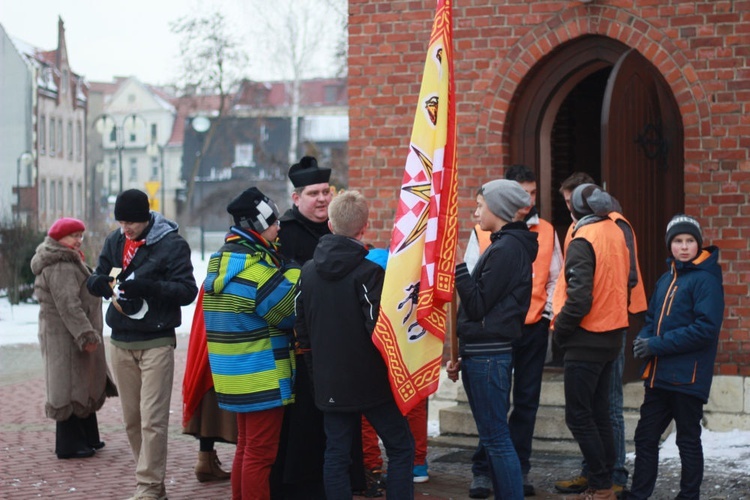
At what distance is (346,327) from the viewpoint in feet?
18.9

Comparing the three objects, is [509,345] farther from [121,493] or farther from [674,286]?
[121,493]

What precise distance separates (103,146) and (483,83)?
79.8m

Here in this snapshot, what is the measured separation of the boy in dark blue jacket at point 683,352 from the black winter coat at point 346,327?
1.68 metres

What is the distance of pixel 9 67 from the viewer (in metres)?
53.2

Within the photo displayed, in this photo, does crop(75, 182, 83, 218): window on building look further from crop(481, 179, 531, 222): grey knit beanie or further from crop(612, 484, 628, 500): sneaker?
crop(481, 179, 531, 222): grey knit beanie

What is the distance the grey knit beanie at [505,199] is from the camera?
20.3 feet

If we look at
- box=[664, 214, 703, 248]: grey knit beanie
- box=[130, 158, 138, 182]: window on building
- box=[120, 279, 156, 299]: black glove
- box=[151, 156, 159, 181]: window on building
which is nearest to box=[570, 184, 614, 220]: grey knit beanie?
box=[664, 214, 703, 248]: grey knit beanie

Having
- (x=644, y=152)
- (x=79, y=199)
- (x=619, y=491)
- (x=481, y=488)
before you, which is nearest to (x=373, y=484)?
(x=481, y=488)

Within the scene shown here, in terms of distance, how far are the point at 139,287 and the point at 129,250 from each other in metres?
0.39

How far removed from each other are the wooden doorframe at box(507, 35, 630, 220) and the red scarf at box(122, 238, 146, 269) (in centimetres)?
344

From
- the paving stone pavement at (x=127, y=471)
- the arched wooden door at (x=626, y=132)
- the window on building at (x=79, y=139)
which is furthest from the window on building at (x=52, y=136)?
the arched wooden door at (x=626, y=132)

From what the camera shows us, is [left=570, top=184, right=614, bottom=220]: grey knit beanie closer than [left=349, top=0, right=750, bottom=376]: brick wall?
Yes

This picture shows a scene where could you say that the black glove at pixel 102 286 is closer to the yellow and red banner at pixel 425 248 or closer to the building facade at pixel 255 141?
the yellow and red banner at pixel 425 248

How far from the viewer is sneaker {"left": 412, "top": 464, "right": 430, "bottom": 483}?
294 inches
